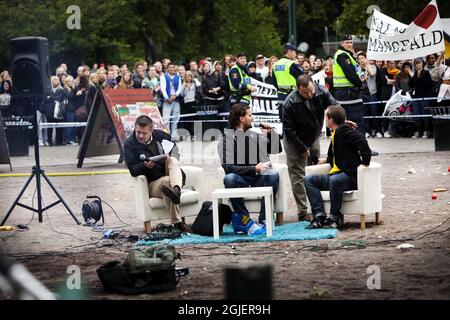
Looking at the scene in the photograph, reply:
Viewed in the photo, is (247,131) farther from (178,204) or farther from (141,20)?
(141,20)

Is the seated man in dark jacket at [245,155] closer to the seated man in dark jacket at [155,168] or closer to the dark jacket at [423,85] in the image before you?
the seated man in dark jacket at [155,168]

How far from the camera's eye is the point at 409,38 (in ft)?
80.4

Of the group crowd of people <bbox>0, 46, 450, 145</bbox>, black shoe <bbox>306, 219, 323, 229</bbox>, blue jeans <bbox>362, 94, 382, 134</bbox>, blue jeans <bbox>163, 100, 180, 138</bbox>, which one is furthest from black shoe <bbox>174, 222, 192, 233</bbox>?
blue jeans <bbox>163, 100, 180, 138</bbox>

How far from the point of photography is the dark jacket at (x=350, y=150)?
13.2m

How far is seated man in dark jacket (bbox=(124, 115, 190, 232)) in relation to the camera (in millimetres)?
13602

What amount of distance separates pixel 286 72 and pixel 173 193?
30.5ft

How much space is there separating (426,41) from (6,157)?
9288 millimetres

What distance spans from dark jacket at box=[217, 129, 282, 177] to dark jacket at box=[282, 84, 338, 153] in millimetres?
546

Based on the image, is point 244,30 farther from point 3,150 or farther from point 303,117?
point 303,117

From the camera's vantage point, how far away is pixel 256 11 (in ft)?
181

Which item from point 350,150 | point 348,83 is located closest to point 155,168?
point 350,150

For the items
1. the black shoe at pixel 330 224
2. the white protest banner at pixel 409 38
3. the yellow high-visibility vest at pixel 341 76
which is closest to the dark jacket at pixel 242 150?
the black shoe at pixel 330 224
